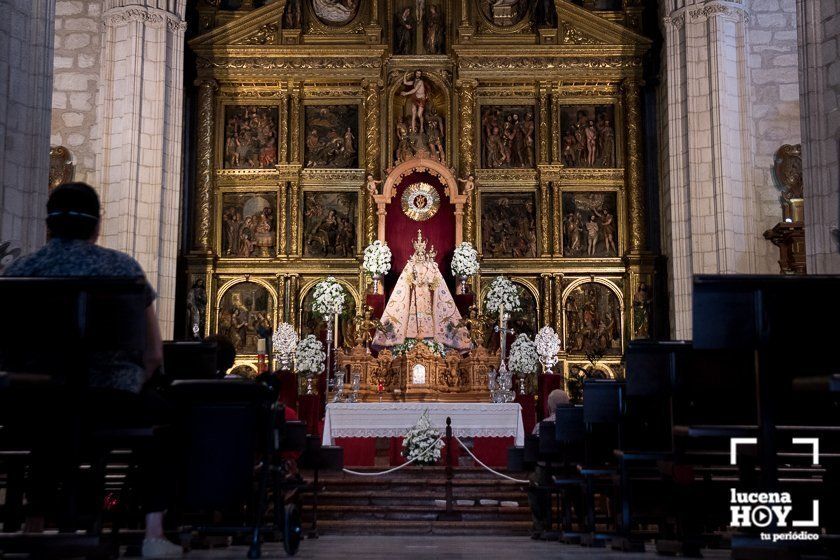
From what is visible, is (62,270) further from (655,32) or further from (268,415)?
(655,32)

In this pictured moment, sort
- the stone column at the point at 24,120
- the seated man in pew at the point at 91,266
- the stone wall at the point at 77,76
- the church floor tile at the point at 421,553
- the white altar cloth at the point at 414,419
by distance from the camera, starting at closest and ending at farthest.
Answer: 1. the seated man in pew at the point at 91,266
2. the church floor tile at the point at 421,553
3. the stone column at the point at 24,120
4. the white altar cloth at the point at 414,419
5. the stone wall at the point at 77,76

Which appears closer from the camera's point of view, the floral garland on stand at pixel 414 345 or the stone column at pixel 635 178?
the floral garland on stand at pixel 414 345

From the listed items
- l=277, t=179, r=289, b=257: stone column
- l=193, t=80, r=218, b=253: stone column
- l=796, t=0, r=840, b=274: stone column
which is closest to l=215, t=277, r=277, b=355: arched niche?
l=277, t=179, r=289, b=257: stone column

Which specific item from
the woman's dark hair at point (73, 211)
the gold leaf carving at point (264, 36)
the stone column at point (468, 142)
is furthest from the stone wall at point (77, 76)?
the woman's dark hair at point (73, 211)

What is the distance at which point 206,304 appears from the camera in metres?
18.7

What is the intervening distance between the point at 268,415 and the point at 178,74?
1312cm

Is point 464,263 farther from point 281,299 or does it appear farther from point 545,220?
point 281,299

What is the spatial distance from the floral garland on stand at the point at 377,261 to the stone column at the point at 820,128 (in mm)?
8298

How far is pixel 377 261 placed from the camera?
59.0 ft

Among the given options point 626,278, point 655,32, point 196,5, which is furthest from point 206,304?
point 655,32

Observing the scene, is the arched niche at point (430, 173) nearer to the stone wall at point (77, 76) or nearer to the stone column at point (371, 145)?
the stone column at point (371, 145)

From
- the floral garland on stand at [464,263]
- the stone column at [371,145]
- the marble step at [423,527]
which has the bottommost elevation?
the marble step at [423,527]

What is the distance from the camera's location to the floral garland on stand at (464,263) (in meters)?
18.0

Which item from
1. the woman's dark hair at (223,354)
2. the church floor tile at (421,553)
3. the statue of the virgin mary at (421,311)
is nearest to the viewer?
the church floor tile at (421,553)
